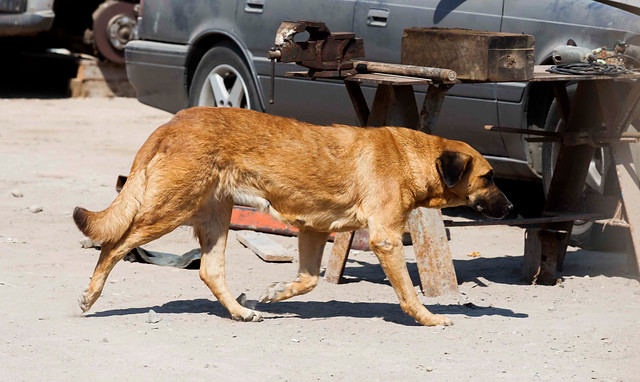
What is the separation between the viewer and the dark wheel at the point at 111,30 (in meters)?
15.4

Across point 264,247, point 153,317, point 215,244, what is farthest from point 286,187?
point 264,247

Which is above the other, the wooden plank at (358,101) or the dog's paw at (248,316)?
the wooden plank at (358,101)

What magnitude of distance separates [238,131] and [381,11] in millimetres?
3184

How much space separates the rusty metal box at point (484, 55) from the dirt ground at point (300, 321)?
56.6 inches

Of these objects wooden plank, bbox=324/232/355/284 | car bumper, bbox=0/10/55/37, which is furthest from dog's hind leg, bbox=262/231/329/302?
car bumper, bbox=0/10/55/37

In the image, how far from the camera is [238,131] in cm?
535

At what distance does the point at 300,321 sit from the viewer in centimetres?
552

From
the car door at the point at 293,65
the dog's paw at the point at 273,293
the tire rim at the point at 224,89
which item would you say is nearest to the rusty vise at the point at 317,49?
the dog's paw at the point at 273,293

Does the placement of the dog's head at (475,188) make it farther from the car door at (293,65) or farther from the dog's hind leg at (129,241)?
the car door at (293,65)

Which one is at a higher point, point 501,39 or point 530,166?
point 501,39

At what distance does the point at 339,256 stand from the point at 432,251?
70cm

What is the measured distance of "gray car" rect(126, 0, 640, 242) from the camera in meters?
7.40

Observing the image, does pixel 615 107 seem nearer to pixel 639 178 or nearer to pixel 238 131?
pixel 639 178

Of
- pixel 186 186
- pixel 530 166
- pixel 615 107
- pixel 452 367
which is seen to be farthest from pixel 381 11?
pixel 452 367
